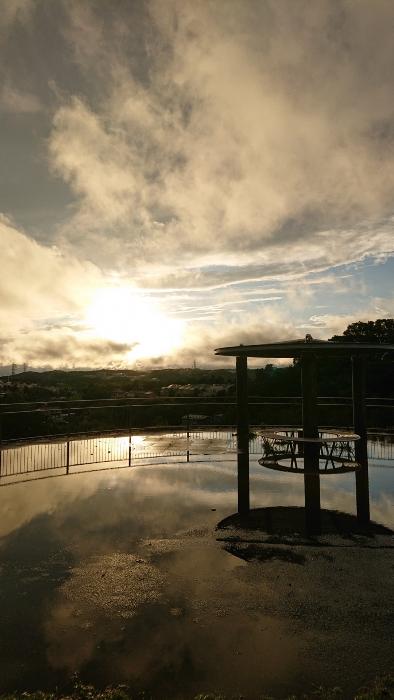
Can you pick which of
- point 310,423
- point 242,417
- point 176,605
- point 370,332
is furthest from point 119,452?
point 370,332

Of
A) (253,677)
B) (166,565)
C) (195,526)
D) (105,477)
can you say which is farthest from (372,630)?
(105,477)

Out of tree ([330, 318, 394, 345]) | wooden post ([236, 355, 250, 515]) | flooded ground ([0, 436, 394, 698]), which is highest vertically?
tree ([330, 318, 394, 345])

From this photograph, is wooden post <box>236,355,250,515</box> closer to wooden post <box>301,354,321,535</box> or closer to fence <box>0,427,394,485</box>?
fence <box>0,427,394,485</box>

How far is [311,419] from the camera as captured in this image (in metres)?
11.8

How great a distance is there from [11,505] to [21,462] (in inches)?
178

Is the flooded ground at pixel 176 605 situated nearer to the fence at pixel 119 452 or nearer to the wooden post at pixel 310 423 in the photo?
the wooden post at pixel 310 423

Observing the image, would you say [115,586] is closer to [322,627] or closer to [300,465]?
[322,627]

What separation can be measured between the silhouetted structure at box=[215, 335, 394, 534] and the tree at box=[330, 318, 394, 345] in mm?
32546

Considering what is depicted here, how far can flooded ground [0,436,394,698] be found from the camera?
3926 mm

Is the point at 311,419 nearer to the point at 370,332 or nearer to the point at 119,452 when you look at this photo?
the point at 119,452

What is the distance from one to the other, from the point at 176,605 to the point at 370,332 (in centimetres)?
4757

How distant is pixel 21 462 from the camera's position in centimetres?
1326

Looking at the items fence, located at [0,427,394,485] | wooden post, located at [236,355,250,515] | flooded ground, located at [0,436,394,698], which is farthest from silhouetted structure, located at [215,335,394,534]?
fence, located at [0,427,394,485]

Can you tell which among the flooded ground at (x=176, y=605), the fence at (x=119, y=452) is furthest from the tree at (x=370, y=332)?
the flooded ground at (x=176, y=605)
